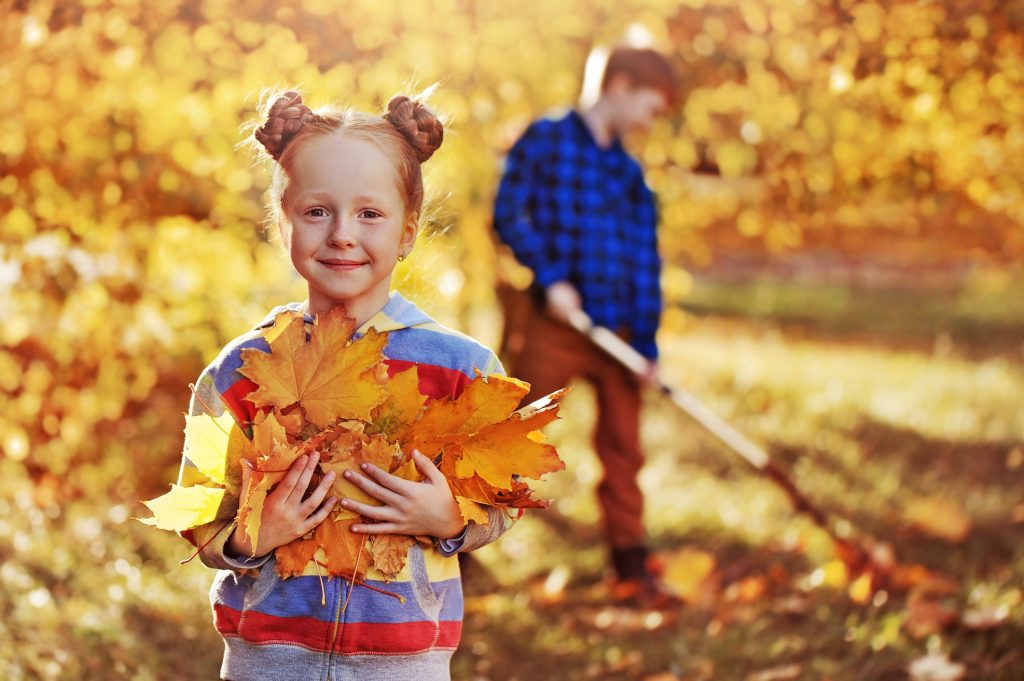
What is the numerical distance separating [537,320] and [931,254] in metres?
10.7

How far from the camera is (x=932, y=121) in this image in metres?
4.27

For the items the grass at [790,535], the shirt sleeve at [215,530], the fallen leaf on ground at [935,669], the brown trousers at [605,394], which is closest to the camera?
the shirt sleeve at [215,530]

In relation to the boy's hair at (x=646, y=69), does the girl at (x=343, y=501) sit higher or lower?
lower

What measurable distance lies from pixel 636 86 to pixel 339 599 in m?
2.71

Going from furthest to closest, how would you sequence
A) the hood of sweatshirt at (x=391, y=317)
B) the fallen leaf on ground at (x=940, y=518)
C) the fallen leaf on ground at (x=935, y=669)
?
1. the fallen leaf on ground at (x=940, y=518)
2. the fallen leaf on ground at (x=935, y=669)
3. the hood of sweatshirt at (x=391, y=317)

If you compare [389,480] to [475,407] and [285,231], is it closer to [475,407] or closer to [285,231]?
[475,407]

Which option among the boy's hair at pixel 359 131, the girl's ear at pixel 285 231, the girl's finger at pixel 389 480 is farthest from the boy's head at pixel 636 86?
the girl's finger at pixel 389 480

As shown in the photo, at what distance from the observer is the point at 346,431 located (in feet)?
5.51

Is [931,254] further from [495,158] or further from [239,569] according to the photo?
[239,569]

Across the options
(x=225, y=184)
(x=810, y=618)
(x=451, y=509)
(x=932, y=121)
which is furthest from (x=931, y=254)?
(x=451, y=509)

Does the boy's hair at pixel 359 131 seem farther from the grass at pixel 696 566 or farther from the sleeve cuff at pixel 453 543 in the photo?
the grass at pixel 696 566

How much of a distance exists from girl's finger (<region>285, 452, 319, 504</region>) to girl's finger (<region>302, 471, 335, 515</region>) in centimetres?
2

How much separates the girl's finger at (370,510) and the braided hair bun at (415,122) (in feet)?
1.97

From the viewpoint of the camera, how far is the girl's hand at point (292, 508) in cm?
163
